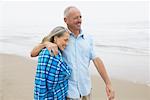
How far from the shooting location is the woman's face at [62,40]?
2.48 meters

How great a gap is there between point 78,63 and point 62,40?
26 centimetres

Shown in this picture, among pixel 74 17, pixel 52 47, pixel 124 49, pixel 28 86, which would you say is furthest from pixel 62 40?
pixel 124 49

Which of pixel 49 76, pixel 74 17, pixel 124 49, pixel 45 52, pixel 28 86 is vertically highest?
pixel 74 17

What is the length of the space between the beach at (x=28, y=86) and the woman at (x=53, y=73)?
3.09 m

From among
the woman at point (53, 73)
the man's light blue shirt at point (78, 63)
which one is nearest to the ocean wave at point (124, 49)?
the man's light blue shirt at point (78, 63)

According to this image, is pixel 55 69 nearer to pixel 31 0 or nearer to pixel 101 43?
pixel 101 43

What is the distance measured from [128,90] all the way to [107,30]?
26.5ft

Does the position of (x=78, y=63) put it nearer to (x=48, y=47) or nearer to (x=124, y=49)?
(x=48, y=47)

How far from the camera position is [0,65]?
848 centimetres

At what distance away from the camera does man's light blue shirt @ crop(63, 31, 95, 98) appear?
8.48 feet

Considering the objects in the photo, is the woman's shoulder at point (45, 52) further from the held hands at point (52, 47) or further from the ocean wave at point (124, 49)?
the ocean wave at point (124, 49)

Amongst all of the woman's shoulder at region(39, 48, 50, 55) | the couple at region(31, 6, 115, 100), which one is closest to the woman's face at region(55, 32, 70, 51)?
the couple at region(31, 6, 115, 100)

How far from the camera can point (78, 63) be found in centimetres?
262

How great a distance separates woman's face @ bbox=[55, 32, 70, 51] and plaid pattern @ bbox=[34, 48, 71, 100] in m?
0.07
